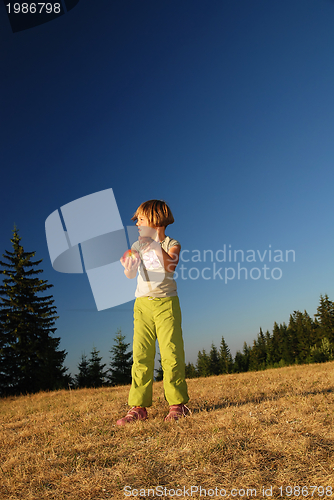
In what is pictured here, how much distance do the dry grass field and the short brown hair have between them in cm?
238

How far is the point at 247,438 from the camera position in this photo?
2.69 meters

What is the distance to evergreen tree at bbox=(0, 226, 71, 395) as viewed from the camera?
1866 centimetres

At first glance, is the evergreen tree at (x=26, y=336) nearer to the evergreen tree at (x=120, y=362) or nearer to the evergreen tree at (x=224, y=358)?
the evergreen tree at (x=120, y=362)

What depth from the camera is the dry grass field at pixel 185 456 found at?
1.99 metres

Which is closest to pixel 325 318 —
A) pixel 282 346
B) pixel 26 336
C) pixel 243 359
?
pixel 282 346

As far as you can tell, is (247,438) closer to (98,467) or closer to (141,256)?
(98,467)

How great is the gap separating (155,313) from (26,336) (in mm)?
19017

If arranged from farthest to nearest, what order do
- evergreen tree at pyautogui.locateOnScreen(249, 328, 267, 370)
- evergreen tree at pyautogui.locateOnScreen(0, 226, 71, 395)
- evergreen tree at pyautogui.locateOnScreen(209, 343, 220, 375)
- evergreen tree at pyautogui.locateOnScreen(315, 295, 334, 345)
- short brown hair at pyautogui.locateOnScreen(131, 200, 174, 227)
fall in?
evergreen tree at pyautogui.locateOnScreen(209, 343, 220, 375)
evergreen tree at pyautogui.locateOnScreen(249, 328, 267, 370)
evergreen tree at pyautogui.locateOnScreen(315, 295, 334, 345)
evergreen tree at pyautogui.locateOnScreen(0, 226, 71, 395)
short brown hair at pyautogui.locateOnScreen(131, 200, 174, 227)

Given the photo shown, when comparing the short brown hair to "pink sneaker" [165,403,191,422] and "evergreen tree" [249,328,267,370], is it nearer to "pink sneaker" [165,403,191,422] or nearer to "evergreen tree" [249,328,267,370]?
"pink sneaker" [165,403,191,422]

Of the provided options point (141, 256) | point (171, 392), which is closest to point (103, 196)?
point (141, 256)

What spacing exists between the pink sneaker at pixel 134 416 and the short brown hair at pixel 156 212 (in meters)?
2.33

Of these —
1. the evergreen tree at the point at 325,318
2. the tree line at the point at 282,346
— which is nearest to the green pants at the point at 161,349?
the tree line at the point at 282,346

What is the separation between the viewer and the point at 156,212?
408cm

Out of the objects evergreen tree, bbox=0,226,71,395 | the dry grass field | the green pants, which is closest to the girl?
the green pants
